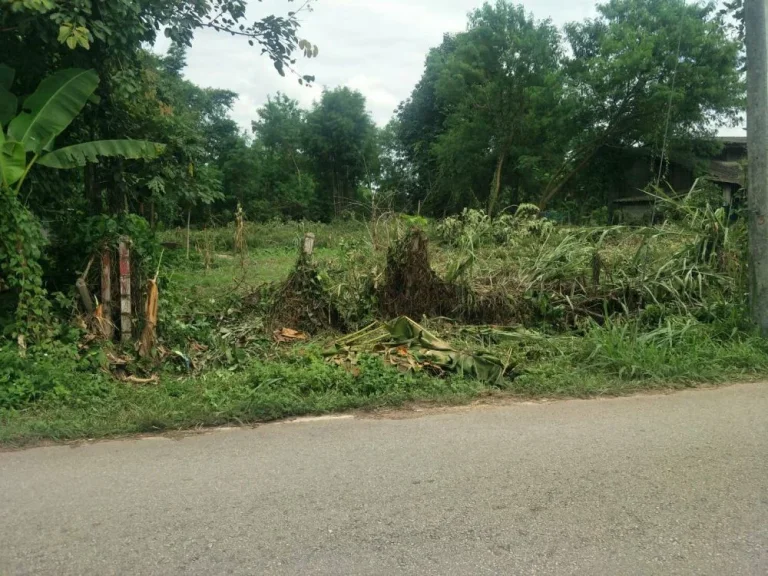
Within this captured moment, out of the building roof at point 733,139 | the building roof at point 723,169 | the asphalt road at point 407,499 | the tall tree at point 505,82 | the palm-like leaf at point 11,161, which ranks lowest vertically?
the asphalt road at point 407,499

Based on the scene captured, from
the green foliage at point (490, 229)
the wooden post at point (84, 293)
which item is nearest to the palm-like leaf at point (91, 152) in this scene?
the wooden post at point (84, 293)

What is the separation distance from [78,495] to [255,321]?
14.7 ft

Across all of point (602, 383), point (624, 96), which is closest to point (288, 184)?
point (624, 96)

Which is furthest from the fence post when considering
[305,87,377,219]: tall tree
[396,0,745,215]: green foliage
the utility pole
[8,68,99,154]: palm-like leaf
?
[305,87,377,219]: tall tree

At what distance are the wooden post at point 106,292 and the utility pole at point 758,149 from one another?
737cm

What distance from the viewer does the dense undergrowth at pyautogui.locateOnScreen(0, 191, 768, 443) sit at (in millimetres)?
5785

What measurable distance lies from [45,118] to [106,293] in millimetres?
2167

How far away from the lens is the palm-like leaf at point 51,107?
726cm

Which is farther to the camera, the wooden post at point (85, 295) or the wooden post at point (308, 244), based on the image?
the wooden post at point (308, 244)

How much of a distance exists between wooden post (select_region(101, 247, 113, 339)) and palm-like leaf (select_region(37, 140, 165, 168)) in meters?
1.33

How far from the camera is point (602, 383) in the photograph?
6242 mm

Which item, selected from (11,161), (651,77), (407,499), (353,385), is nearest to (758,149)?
(353,385)

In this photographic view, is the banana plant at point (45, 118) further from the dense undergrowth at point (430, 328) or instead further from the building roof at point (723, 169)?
the building roof at point (723, 169)

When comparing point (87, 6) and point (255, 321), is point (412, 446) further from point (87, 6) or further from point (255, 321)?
point (87, 6)
